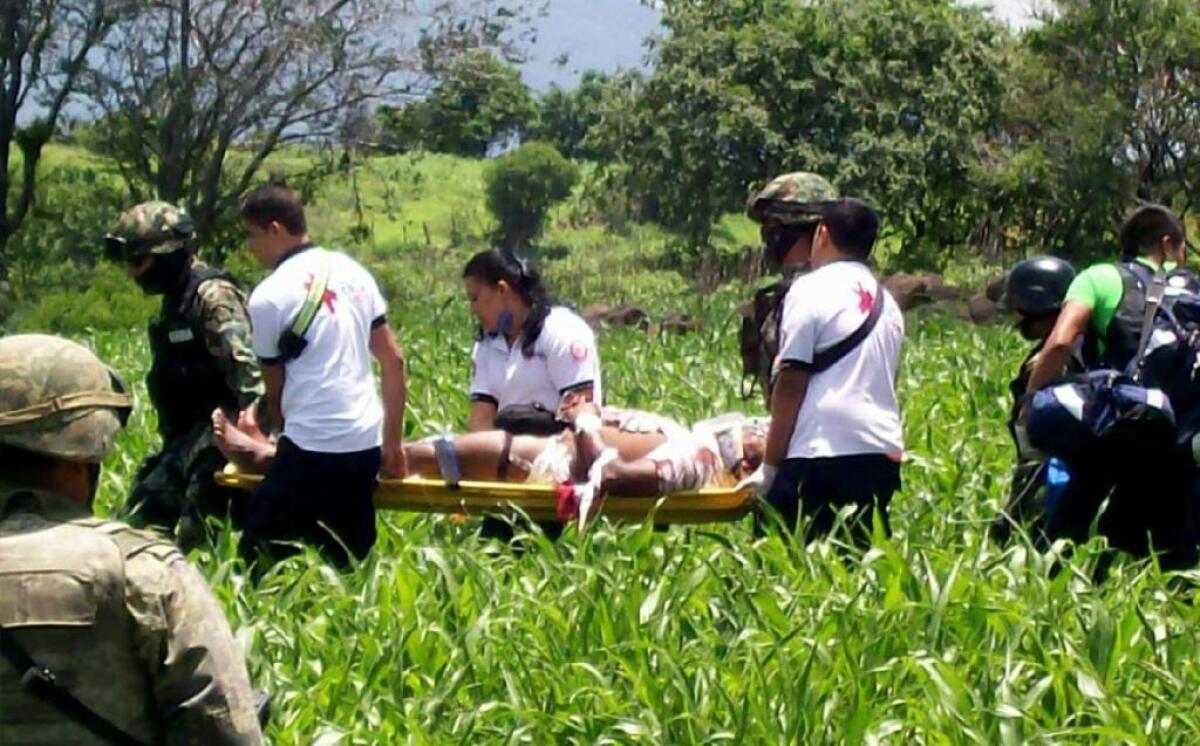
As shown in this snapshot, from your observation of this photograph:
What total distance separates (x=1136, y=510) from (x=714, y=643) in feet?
5.71

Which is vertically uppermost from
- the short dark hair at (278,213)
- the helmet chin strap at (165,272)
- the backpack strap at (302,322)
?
the short dark hair at (278,213)

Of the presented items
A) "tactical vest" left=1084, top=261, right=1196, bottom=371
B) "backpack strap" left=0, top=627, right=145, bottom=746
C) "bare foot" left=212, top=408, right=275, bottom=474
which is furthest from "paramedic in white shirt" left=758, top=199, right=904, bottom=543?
"backpack strap" left=0, top=627, right=145, bottom=746

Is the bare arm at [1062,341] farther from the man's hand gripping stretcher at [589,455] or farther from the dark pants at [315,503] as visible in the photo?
the dark pants at [315,503]

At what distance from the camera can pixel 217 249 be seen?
34094 mm

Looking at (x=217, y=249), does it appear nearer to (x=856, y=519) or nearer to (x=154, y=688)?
(x=856, y=519)

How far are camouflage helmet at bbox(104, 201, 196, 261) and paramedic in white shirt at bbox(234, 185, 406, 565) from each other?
0.32 m

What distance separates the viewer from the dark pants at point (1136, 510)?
20.5ft

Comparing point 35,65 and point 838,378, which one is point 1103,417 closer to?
point 838,378

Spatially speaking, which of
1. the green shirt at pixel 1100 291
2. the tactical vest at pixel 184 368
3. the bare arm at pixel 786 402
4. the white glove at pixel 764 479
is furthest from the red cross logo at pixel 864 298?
the tactical vest at pixel 184 368

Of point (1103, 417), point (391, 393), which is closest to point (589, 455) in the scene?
point (391, 393)

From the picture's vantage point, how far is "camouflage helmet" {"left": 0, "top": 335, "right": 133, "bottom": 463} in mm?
2900

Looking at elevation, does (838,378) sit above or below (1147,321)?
below

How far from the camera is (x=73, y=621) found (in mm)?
2818

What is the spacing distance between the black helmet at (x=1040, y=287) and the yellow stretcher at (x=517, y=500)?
1.07 metres
